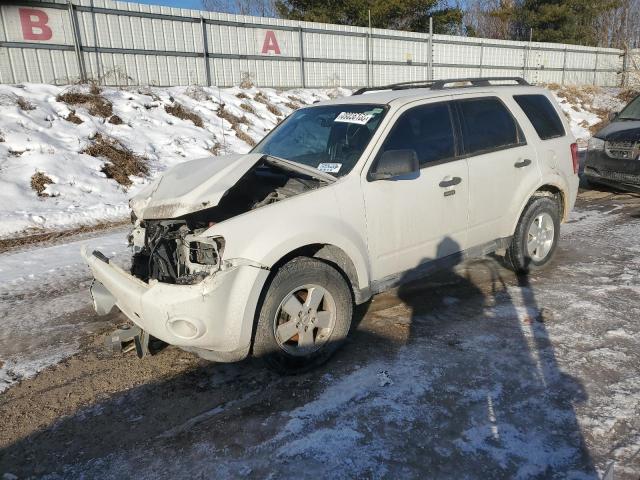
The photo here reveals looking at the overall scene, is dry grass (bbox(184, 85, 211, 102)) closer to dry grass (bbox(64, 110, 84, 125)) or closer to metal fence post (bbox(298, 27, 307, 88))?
dry grass (bbox(64, 110, 84, 125))

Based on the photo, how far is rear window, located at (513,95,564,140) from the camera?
16.0 feet

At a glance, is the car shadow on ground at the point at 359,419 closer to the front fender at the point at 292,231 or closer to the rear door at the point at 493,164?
the front fender at the point at 292,231

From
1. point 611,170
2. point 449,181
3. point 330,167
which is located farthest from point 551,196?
point 611,170

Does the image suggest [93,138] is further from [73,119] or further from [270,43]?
[270,43]

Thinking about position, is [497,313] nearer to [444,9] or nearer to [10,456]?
[10,456]

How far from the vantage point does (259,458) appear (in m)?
2.55

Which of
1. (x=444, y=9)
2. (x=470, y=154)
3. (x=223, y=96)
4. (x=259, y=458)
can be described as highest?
(x=444, y=9)

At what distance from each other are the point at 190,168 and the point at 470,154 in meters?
2.36

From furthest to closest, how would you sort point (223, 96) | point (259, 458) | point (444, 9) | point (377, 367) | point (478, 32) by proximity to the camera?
point (478, 32) → point (444, 9) → point (223, 96) → point (377, 367) → point (259, 458)

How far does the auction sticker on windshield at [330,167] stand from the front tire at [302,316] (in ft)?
2.39

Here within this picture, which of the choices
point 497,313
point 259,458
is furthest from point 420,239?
point 259,458

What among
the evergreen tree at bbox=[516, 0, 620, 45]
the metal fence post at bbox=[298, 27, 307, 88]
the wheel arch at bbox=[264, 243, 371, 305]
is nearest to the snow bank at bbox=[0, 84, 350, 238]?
the metal fence post at bbox=[298, 27, 307, 88]

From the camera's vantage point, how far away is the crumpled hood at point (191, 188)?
121 inches

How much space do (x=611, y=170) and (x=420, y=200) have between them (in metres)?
5.98
